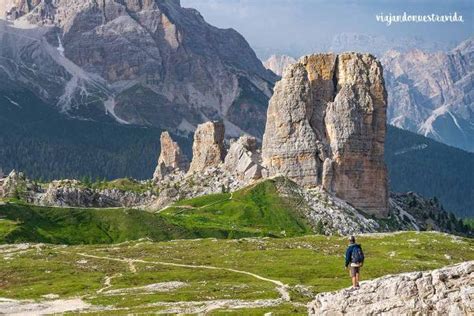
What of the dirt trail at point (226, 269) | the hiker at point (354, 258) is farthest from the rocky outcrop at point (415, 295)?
the dirt trail at point (226, 269)

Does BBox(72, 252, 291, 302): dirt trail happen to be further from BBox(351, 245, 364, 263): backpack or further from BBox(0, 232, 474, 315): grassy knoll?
BBox(351, 245, 364, 263): backpack

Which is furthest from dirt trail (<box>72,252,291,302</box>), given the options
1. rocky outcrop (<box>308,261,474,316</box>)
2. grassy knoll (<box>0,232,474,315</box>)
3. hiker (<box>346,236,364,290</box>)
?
rocky outcrop (<box>308,261,474,316</box>)

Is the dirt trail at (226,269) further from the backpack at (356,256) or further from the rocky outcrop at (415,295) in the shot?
the rocky outcrop at (415,295)

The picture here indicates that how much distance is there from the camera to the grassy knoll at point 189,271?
11156 cm

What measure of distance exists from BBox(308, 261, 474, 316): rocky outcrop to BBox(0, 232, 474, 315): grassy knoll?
24.7 m

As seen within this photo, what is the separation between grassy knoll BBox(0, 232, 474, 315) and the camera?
366 ft

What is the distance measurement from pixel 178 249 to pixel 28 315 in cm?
9456

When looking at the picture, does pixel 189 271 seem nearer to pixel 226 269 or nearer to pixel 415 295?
pixel 226 269

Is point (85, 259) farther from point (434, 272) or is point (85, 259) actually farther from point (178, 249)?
point (434, 272)

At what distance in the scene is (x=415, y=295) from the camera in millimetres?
57938

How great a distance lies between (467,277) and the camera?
55781 millimetres

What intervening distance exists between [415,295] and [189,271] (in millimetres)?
94802

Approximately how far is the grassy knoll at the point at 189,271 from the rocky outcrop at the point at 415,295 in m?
24.7

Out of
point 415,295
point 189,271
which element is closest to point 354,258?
point 415,295
